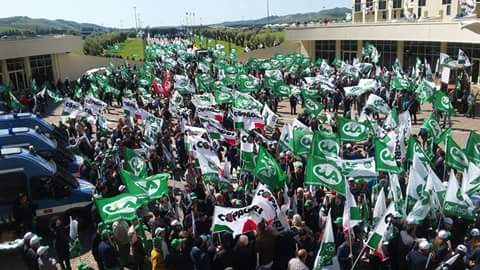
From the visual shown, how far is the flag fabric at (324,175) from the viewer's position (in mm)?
10344

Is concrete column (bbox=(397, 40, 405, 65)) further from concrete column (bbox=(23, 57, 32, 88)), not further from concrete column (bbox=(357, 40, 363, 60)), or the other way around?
concrete column (bbox=(23, 57, 32, 88))

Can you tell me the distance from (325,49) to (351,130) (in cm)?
3612

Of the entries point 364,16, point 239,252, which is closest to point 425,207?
point 239,252

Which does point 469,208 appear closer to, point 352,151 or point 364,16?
point 352,151

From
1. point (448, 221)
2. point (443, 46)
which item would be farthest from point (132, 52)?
point (448, 221)

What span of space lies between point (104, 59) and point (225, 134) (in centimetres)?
3908

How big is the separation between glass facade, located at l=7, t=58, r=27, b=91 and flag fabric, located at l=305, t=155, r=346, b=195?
35.1 metres

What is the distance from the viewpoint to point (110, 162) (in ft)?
48.2

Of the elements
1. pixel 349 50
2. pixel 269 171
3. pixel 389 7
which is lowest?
pixel 269 171

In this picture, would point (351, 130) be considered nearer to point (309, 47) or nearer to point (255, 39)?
point (309, 47)

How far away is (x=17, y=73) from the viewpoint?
40062 millimetres

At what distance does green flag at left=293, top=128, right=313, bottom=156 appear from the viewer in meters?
14.0

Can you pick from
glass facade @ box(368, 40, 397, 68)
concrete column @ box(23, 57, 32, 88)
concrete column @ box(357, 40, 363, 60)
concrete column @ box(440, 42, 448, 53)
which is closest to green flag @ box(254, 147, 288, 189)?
concrete column @ box(440, 42, 448, 53)

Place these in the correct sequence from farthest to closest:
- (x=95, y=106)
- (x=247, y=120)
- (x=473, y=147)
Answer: (x=95, y=106) → (x=247, y=120) → (x=473, y=147)
